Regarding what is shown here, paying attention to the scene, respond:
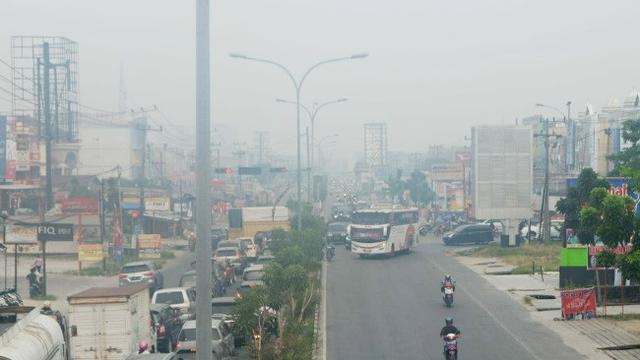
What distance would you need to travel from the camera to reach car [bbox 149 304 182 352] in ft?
73.6

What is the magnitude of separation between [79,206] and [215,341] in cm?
3430

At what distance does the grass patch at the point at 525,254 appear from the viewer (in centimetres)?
4153

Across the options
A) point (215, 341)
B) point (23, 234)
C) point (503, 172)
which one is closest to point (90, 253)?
point (23, 234)

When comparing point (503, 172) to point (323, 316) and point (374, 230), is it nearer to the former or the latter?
point (374, 230)

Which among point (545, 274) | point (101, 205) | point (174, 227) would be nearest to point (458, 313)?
point (545, 274)

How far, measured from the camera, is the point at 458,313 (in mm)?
27766

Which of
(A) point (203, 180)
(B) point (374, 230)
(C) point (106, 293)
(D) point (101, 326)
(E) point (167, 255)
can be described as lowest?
(E) point (167, 255)

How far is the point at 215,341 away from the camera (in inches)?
750

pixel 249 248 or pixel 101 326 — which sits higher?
pixel 101 326

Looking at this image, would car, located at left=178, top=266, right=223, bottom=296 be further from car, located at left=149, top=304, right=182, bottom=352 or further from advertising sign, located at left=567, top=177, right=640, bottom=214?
advertising sign, located at left=567, top=177, right=640, bottom=214

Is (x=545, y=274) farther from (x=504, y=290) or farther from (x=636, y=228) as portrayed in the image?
(x=636, y=228)

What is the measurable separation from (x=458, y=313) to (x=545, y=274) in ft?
40.2

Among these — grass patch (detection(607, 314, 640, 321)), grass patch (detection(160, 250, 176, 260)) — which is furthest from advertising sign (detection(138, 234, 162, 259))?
grass patch (detection(607, 314, 640, 321))

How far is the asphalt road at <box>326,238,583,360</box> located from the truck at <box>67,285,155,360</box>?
517cm
